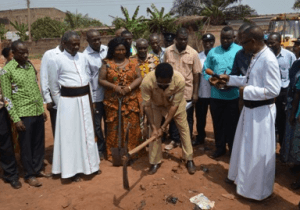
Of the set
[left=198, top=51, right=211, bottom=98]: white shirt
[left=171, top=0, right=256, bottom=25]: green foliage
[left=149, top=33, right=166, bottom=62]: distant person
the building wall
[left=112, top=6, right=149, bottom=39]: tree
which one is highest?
the building wall

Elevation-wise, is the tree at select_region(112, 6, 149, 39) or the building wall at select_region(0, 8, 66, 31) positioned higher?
the building wall at select_region(0, 8, 66, 31)

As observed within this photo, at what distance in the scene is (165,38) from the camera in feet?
19.3

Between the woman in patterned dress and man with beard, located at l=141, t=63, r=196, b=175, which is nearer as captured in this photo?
man with beard, located at l=141, t=63, r=196, b=175

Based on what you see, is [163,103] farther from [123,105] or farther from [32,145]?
[32,145]

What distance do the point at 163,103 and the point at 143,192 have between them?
129 cm

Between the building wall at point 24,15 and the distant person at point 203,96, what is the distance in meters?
47.7

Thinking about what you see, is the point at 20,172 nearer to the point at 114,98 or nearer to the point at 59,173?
the point at 59,173

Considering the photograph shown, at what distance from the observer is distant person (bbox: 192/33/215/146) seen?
16.1 ft

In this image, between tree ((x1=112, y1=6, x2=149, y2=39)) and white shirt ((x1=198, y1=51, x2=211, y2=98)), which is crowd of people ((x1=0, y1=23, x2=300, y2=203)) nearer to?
white shirt ((x1=198, y1=51, x2=211, y2=98))

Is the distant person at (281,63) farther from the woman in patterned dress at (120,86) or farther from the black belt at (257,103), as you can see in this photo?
the woman in patterned dress at (120,86)

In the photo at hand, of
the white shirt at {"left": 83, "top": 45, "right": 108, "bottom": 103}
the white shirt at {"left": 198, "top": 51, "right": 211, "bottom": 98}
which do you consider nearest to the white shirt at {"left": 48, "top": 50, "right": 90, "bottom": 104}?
the white shirt at {"left": 83, "top": 45, "right": 108, "bottom": 103}

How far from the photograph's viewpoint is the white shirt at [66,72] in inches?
149

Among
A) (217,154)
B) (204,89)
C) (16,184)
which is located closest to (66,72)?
(16,184)

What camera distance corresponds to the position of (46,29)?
3186 centimetres
